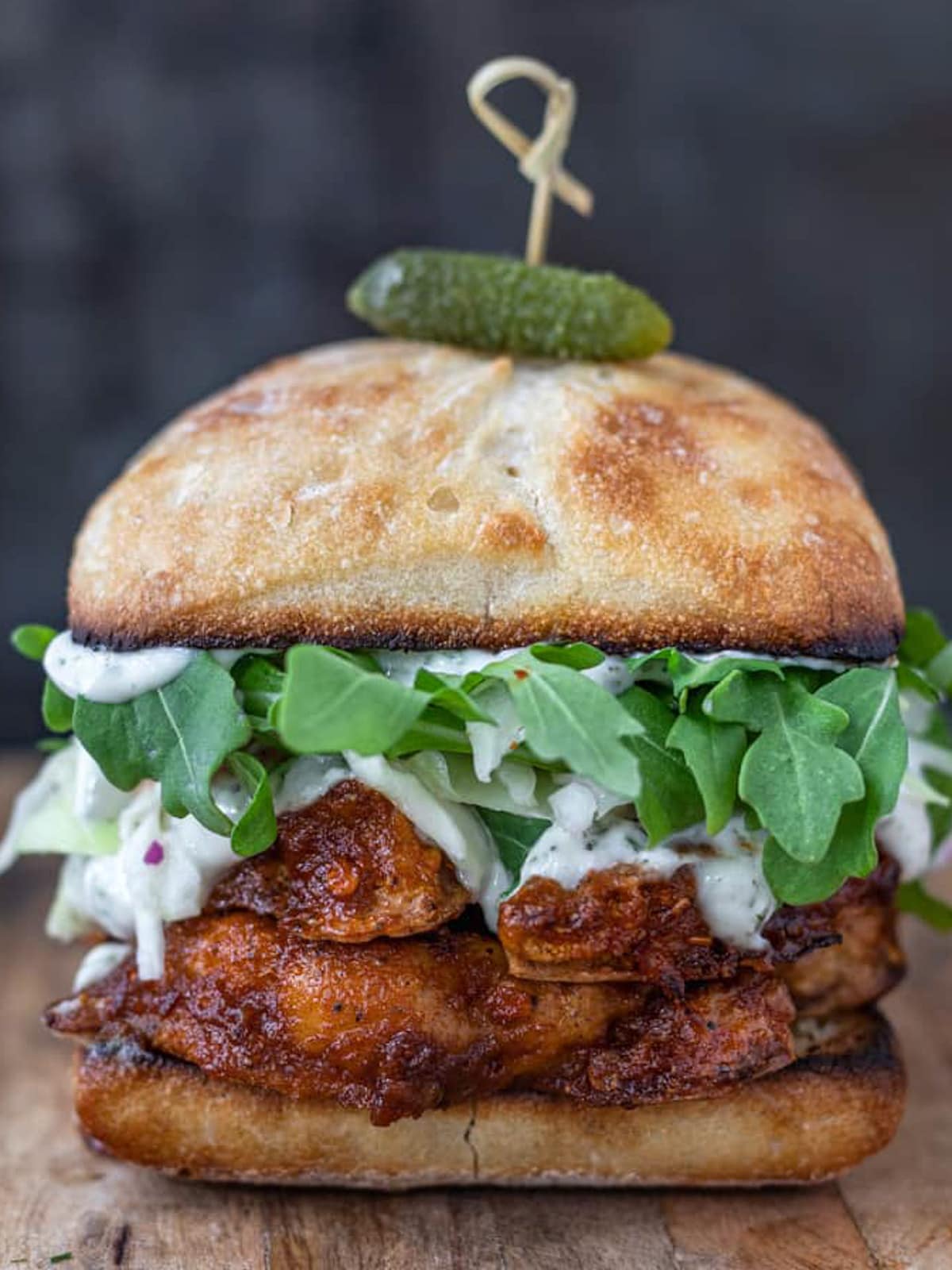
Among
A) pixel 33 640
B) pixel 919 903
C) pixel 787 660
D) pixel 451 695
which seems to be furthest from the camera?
pixel 919 903

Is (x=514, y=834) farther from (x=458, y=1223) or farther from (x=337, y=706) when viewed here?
(x=458, y=1223)

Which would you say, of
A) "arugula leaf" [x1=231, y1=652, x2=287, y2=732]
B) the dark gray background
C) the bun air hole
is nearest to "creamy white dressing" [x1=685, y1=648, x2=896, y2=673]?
the bun air hole

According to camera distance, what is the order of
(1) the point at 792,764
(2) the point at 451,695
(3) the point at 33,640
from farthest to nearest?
(3) the point at 33,640 → (1) the point at 792,764 → (2) the point at 451,695

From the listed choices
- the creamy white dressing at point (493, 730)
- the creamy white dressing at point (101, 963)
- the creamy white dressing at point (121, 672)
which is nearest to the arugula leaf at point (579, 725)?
the creamy white dressing at point (493, 730)

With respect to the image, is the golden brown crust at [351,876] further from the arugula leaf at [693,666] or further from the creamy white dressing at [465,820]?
the arugula leaf at [693,666]

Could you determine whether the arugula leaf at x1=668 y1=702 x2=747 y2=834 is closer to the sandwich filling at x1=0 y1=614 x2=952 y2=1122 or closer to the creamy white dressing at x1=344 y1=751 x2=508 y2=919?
the sandwich filling at x1=0 y1=614 x2=952 y2=1122

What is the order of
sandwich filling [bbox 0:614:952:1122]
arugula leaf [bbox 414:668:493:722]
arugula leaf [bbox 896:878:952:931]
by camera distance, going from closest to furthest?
arugula leaf [bbox 414:668:493:722], sandwich filling [bbox 0:614:952:1122], arugula leaf [bbox 896:878:952:931]

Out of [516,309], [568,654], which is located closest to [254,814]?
[568,654]

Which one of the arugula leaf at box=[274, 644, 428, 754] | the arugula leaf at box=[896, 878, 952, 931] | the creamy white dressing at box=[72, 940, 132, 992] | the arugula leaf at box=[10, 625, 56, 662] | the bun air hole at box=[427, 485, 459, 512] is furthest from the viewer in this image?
the arugula leaf at box=[896, 878, 952, 931]
